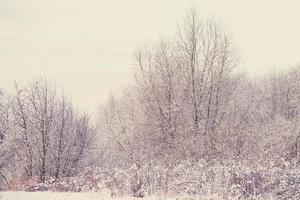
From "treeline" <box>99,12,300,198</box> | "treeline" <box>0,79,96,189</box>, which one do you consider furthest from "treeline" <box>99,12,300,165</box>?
"treeline" <box>0,79,96,189</box>

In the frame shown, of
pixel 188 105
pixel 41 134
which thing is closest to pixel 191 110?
pixel 188 105

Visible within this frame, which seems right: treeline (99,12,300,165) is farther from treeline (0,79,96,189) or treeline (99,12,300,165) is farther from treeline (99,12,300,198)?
treeline (0,79,96,189)

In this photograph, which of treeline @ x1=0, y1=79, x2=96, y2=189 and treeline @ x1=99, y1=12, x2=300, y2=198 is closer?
treeline @ x1=99, y1=12, x2=300, y2=198

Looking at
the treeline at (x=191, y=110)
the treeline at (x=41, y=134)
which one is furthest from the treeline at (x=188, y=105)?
the treeline at (x=41, y=134)

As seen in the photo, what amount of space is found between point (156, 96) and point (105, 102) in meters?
34.0

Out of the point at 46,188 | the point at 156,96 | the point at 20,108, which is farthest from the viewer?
the point at 156,96

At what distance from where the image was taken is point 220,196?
50.0 ft

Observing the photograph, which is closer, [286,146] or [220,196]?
[220,196]

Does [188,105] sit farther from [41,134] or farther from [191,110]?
[41,134]

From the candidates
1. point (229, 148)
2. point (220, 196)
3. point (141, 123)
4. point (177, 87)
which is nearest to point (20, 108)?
point (141, 123)

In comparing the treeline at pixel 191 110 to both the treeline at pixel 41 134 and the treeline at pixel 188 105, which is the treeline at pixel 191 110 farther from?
the treeline at pixel 41 134

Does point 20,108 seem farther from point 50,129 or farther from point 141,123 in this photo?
point 141,123

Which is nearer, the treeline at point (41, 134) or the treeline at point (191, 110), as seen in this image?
the treeline at point (191, 110)

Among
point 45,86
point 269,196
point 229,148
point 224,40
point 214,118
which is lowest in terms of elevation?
point 269,196
